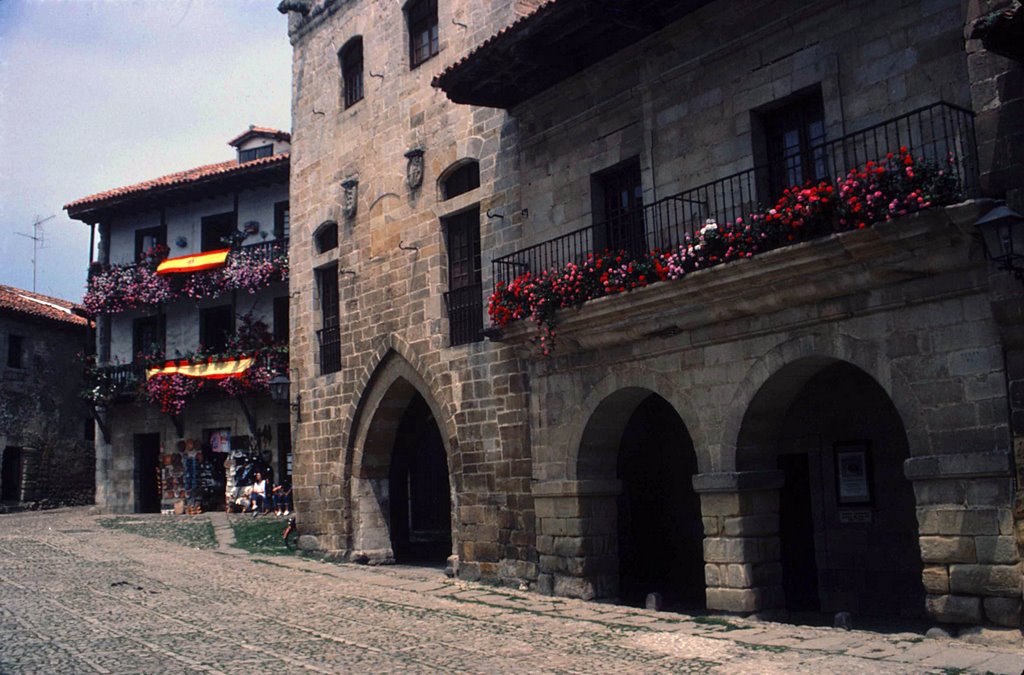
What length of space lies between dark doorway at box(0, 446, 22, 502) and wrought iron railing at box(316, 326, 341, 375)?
1658cm

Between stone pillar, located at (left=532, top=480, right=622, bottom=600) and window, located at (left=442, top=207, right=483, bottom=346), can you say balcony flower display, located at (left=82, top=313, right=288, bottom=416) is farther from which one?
stone pillar, located at (left=532, top=480, right=622, bottom=600)

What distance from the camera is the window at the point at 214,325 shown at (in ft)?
92.2

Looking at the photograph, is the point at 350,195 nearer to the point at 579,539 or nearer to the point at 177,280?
the point at 579,539

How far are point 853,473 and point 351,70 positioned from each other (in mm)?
12343

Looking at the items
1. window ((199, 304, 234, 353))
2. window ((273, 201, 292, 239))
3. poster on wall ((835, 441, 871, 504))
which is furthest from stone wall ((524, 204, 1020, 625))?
window ((199, 304, 234, 353))

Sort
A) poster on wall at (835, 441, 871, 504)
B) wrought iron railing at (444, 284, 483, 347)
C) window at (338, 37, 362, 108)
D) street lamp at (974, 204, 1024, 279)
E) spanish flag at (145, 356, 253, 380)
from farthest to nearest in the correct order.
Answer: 1. spanish flag at (145, 356, 253, 380)
2. window at (338, 37, 362, 108)
3. wrought iron railing at (444, 284, 483, 347)
4. poster on wall at (835, 441, 871, 504)
5. street lamp at (974, 204, 1024, 279)

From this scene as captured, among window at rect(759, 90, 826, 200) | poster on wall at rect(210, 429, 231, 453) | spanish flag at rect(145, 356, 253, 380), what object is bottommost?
poster on wall at rect(210, 429, 231, 453)

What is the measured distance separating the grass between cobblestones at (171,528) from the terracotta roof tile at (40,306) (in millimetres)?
8288

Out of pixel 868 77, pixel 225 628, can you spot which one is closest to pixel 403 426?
pixel 225 628

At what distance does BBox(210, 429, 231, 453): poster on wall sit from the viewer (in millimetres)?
26953

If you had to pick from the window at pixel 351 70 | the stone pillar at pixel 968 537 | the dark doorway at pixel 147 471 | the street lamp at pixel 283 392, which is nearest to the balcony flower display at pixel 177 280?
the dark doorway at pixel 147 471

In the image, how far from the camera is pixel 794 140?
11.4 meters

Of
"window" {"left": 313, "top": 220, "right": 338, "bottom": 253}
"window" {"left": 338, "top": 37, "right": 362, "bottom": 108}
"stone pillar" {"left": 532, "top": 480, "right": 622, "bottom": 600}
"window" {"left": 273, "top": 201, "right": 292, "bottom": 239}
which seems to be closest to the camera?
"stone pillar" {"left": 532, "top": 480, "right": 622, "bottom": 600}

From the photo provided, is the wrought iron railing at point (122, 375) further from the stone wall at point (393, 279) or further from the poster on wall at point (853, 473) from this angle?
the poster on wall at point (853, 473)
